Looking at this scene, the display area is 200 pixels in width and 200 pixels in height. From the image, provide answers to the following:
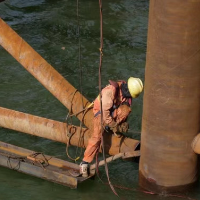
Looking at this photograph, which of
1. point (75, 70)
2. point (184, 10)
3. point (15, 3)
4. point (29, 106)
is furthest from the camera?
point (15, 3)

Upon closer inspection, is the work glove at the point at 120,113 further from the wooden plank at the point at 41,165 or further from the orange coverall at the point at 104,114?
the wooden plank at the point at 41,165

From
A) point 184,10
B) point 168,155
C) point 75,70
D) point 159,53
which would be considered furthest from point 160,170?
point 75,70

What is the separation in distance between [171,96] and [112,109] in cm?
131

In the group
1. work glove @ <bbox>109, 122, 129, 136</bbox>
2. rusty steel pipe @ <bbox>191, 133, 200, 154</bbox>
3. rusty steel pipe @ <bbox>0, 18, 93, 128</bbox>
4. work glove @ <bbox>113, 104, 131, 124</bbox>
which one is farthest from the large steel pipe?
rusty steel pipe @ <bbox>0, 18, 93, 128</bbox>

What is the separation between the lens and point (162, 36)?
21.9 ft

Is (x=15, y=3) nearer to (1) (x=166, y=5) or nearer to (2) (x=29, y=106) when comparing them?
(2) (x=29, y=106)

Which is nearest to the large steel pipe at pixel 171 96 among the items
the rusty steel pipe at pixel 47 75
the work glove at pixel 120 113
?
the work glove at pixel 120 113

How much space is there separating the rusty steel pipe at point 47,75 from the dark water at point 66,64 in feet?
3.46

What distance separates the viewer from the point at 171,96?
22.7 ft

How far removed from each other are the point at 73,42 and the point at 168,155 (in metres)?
7.76

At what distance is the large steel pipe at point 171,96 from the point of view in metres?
6.55

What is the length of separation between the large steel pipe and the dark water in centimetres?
53

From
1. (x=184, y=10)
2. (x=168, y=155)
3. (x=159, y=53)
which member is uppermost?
(x=184, y=10)

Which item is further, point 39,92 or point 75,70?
point 75,70
